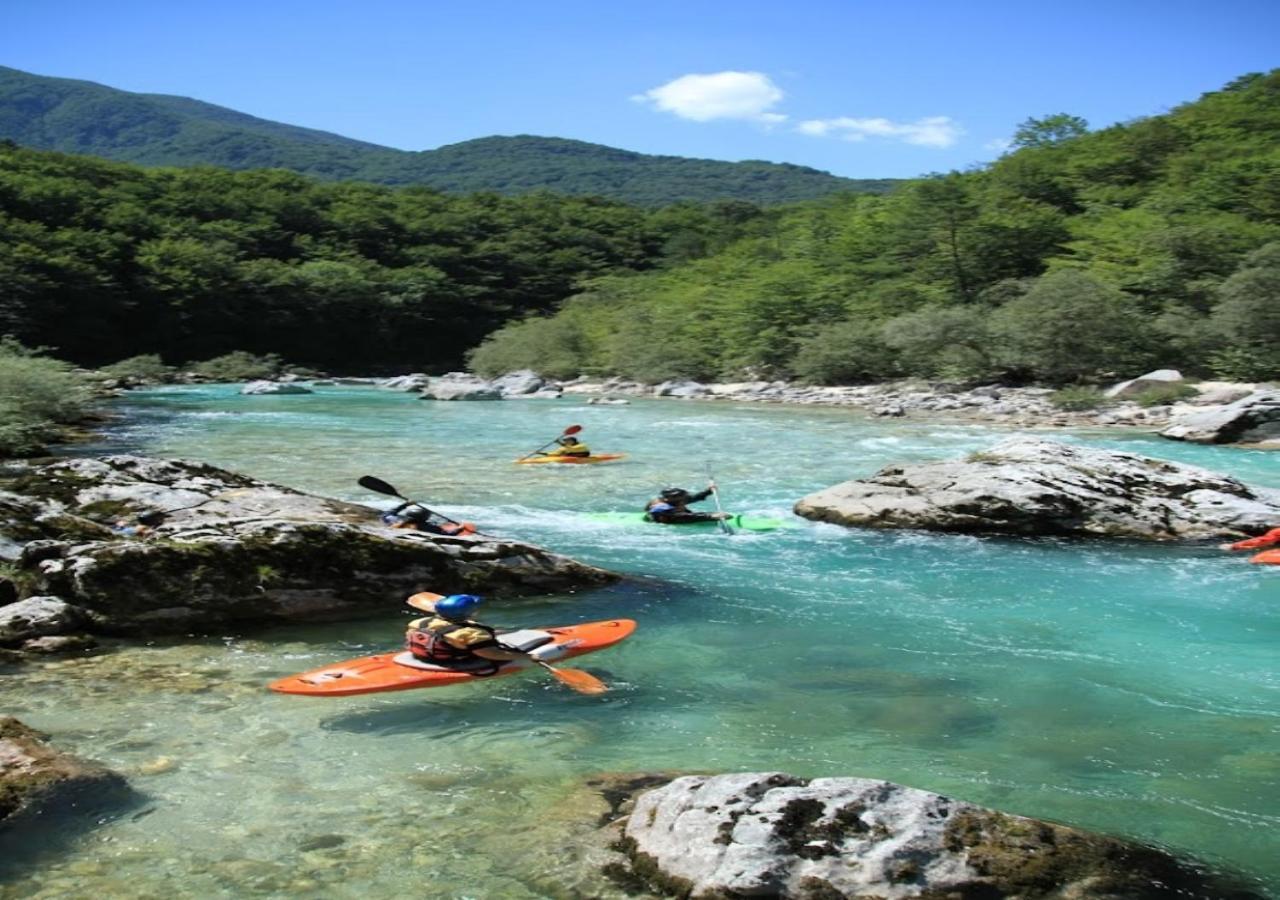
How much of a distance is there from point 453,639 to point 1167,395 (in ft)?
72.0

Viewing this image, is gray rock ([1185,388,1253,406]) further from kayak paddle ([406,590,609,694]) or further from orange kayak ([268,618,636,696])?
kayak paddle ([406,590,609,694])

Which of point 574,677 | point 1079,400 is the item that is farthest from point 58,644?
point 1079,400

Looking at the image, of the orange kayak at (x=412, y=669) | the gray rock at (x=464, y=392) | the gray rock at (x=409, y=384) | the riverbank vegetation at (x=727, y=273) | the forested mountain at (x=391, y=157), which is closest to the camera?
the orange kayak at (x=412, y=669)

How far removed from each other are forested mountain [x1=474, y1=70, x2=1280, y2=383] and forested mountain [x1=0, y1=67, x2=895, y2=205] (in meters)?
102

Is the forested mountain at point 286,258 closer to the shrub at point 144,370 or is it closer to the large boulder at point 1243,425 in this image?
the shrub at point 144,370

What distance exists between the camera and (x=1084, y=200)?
135 ft

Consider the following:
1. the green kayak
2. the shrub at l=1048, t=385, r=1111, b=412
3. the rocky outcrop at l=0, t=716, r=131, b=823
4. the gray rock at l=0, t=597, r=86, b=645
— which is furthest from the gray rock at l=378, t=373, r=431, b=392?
the rocky outcrop at l=0, t=716, r=131, b=823

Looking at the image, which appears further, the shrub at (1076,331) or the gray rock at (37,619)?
the shrub at (1076,331)

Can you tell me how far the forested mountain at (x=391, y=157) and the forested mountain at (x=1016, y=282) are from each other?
10223 centimetres

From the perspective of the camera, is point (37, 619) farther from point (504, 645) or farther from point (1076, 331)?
point (1076, 331)

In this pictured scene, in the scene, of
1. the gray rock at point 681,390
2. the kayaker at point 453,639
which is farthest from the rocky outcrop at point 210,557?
the gray rock at point 681,390

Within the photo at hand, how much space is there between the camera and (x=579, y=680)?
17.5 feet

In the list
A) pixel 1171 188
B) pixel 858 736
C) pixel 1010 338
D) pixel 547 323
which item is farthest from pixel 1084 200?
pixel 858 736

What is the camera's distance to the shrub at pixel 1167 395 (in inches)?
895
